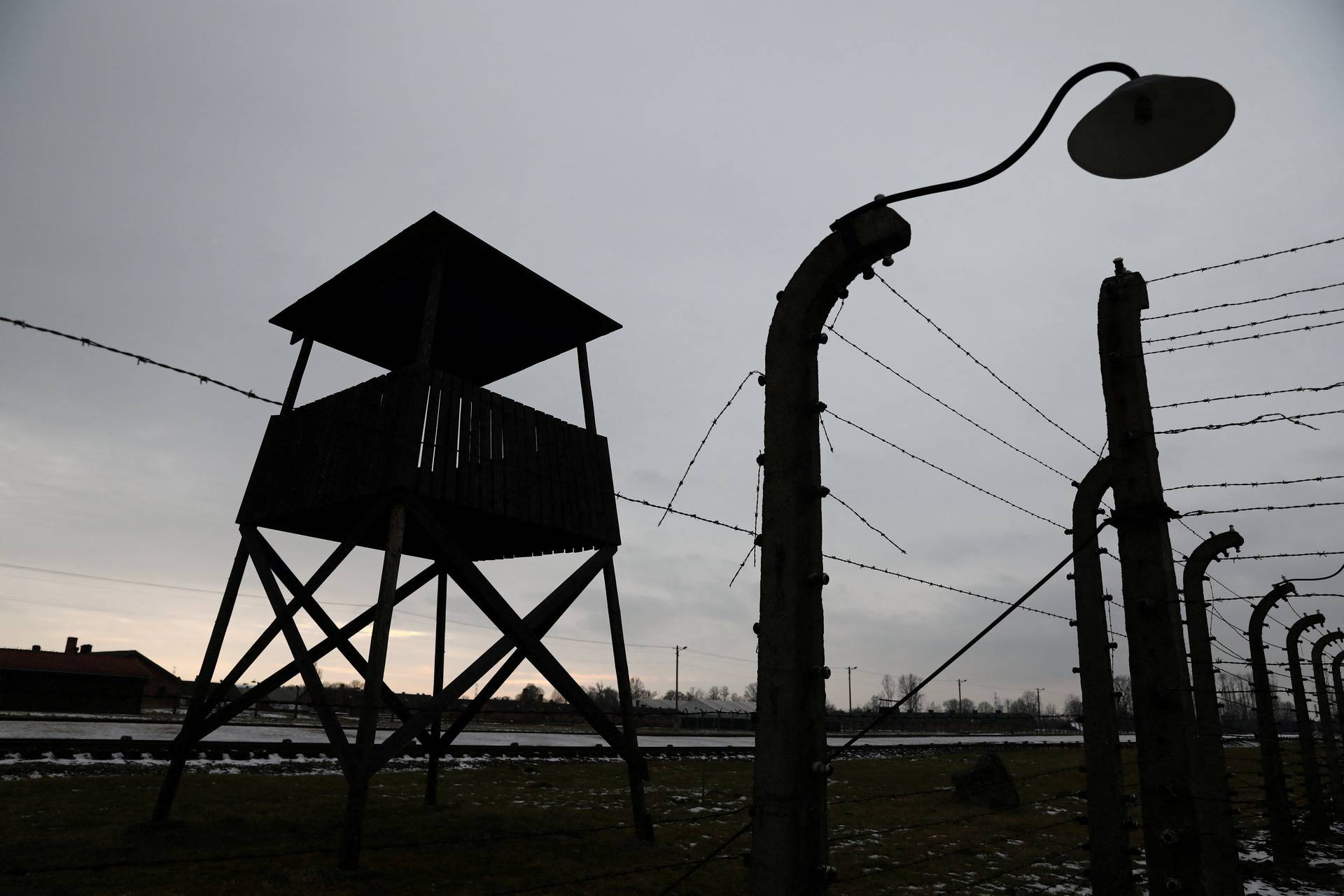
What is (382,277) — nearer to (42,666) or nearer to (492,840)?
(492,840)

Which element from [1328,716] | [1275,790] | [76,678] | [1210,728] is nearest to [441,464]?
[1210,728]

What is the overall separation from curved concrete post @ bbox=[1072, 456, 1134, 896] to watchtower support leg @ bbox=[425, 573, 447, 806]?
864 cm

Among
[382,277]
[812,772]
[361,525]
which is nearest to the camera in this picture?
[812,772]

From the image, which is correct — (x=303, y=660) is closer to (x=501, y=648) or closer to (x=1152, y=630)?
(x=501, y=648)

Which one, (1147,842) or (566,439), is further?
(566,439)

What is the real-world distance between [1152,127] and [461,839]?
9483mm

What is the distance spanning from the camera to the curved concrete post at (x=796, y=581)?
3230 millimetres

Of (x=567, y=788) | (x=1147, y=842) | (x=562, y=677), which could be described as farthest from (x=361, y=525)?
(x=567, y=788)

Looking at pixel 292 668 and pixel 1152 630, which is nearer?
pixel 1152 630

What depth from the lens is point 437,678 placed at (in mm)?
12344

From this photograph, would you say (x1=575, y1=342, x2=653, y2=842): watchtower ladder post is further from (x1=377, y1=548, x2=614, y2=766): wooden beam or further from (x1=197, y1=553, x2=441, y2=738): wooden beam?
(x1=197, y1=553, x2=441, y2=738): wooden beam

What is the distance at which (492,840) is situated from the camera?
9.05 metres

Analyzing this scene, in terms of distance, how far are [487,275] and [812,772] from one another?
8.64 metres

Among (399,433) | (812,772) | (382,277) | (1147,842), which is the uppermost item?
(382,277)
